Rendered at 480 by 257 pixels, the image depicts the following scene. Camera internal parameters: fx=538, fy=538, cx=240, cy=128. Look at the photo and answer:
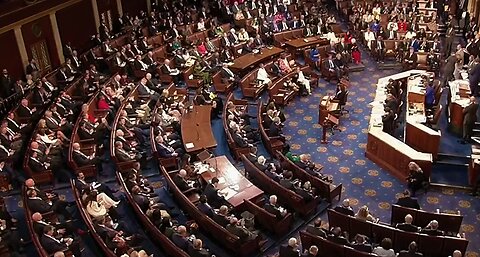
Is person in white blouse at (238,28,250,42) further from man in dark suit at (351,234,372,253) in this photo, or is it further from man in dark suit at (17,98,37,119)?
man in dark suit at (351,234,372,253)

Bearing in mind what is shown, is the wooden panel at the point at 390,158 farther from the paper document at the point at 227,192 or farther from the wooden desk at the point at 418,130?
the paper document at the point at 227,192

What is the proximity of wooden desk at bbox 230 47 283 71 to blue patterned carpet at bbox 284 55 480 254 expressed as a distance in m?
2.31

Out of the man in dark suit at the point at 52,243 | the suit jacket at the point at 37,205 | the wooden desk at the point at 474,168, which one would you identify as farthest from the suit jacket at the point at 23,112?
the wooden desk at the point at 474,168

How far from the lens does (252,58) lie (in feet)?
63.4

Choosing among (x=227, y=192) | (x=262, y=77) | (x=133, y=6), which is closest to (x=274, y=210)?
(x=227, y=192)

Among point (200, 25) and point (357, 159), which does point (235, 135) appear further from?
point (200, 25)

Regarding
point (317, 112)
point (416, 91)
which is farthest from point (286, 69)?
point (416, 91)

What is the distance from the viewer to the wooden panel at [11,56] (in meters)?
16.0

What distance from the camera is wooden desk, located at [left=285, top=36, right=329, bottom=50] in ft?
67.2

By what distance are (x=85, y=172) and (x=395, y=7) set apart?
52.0 ft

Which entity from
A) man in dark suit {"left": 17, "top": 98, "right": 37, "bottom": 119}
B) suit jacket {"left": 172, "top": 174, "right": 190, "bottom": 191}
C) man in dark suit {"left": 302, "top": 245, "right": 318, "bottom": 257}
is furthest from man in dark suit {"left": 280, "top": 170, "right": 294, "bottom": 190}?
man in dark suit {"left": 17, "top": 98, "right": 37, "bottom": 119}

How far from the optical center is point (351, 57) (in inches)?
782

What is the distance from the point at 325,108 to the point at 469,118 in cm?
373

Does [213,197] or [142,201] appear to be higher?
[142,201]
